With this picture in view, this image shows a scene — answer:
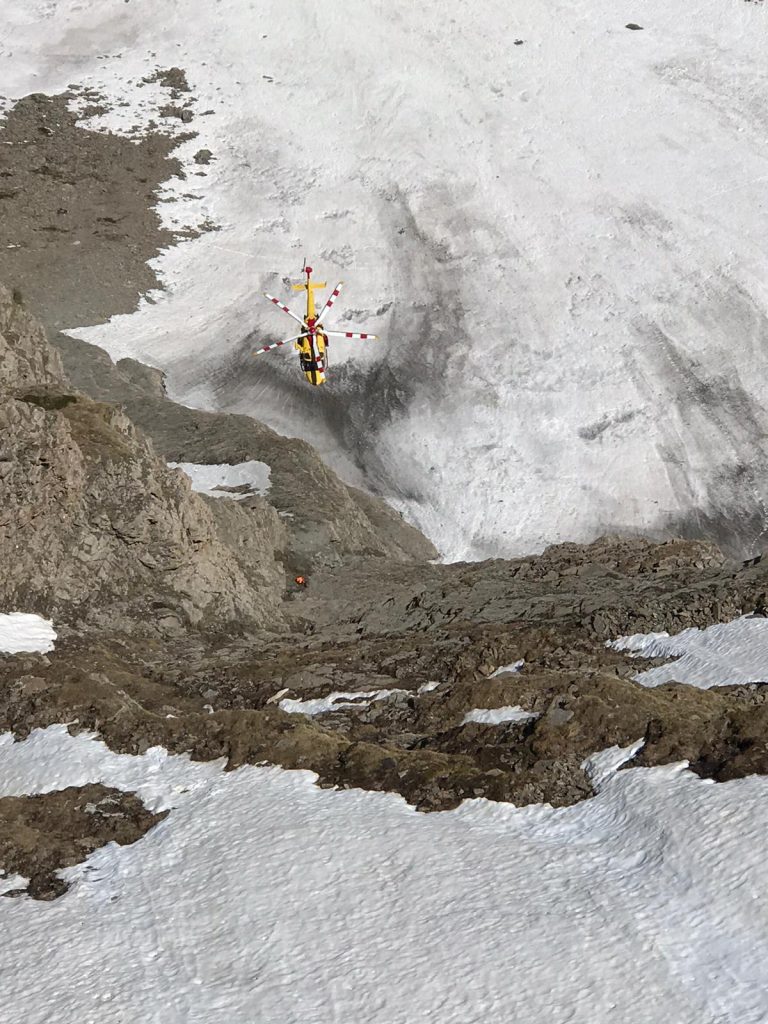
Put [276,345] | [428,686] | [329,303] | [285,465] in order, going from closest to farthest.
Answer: [428,686], [285,465], [276,345], [329,303]

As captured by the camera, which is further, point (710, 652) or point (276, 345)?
point (276, 345)

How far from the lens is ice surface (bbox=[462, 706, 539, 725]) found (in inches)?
812

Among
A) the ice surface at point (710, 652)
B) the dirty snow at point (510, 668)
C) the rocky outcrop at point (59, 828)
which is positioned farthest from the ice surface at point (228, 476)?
the rocky outcrop at point (59, 828)

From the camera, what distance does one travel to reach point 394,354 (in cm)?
4806

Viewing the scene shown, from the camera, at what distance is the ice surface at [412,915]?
13781mm

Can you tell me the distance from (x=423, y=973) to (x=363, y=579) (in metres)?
19.4

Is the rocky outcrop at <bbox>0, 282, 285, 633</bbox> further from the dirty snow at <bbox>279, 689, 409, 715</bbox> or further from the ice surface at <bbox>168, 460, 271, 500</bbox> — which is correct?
the ice surface at <bbox>168, 460, 271, 500</bbox>

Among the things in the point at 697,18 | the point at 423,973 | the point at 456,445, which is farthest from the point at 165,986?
the point at 697,18

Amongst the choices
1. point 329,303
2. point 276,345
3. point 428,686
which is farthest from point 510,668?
point 329,303

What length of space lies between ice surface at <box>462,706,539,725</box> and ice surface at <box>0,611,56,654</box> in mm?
10067

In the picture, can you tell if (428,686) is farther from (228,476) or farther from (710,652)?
(228,476)

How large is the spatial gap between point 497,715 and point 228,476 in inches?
749

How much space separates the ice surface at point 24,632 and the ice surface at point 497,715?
10.1 meters

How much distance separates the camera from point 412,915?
51.1ft
